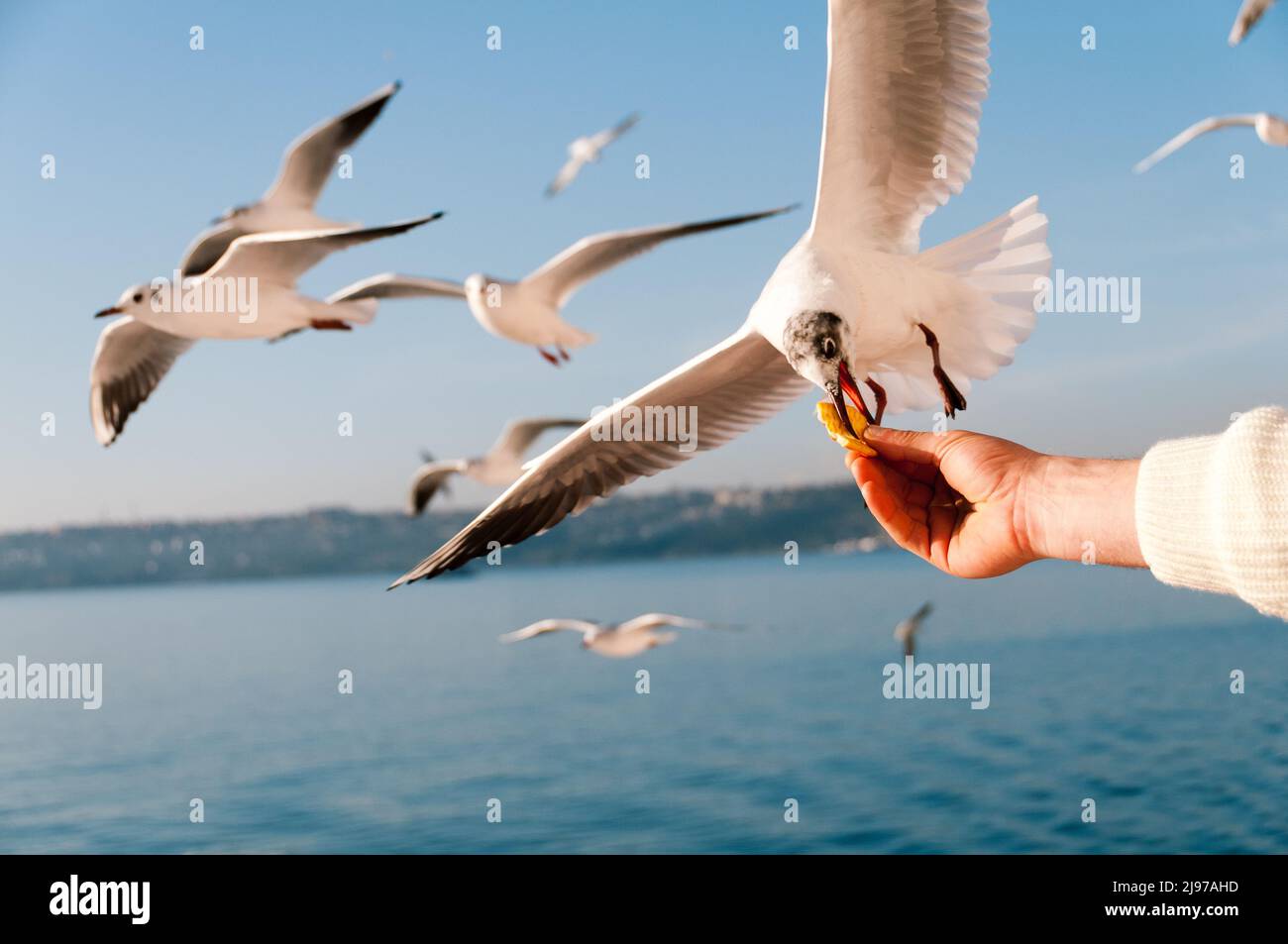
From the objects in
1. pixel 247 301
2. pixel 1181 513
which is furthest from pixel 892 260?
pixel 247 301

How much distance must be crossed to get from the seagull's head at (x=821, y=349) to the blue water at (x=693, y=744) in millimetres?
5842

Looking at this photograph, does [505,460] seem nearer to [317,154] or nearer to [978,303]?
[317,154]

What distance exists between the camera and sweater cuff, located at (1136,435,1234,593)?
1062 mm

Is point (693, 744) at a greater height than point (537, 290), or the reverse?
point (537, 290)

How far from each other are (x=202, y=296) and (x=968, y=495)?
2.96m

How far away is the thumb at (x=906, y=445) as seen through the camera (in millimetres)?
1461

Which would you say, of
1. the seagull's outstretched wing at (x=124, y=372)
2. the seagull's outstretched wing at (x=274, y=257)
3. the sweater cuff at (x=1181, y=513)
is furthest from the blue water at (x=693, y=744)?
the sweater cuff at (x=1181, y=513)

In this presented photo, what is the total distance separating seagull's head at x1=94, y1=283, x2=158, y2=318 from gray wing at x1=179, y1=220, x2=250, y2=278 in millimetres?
304

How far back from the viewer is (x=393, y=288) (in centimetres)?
405

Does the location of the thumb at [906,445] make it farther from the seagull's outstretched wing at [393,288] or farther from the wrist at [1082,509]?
the seagull's outstretched wing at [393,288]

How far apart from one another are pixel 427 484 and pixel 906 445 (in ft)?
16.7

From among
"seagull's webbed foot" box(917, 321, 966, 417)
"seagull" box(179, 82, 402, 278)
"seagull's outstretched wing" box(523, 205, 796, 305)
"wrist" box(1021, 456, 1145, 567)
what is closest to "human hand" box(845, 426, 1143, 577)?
"wrist" box(1021, 456, 1145, 567)
